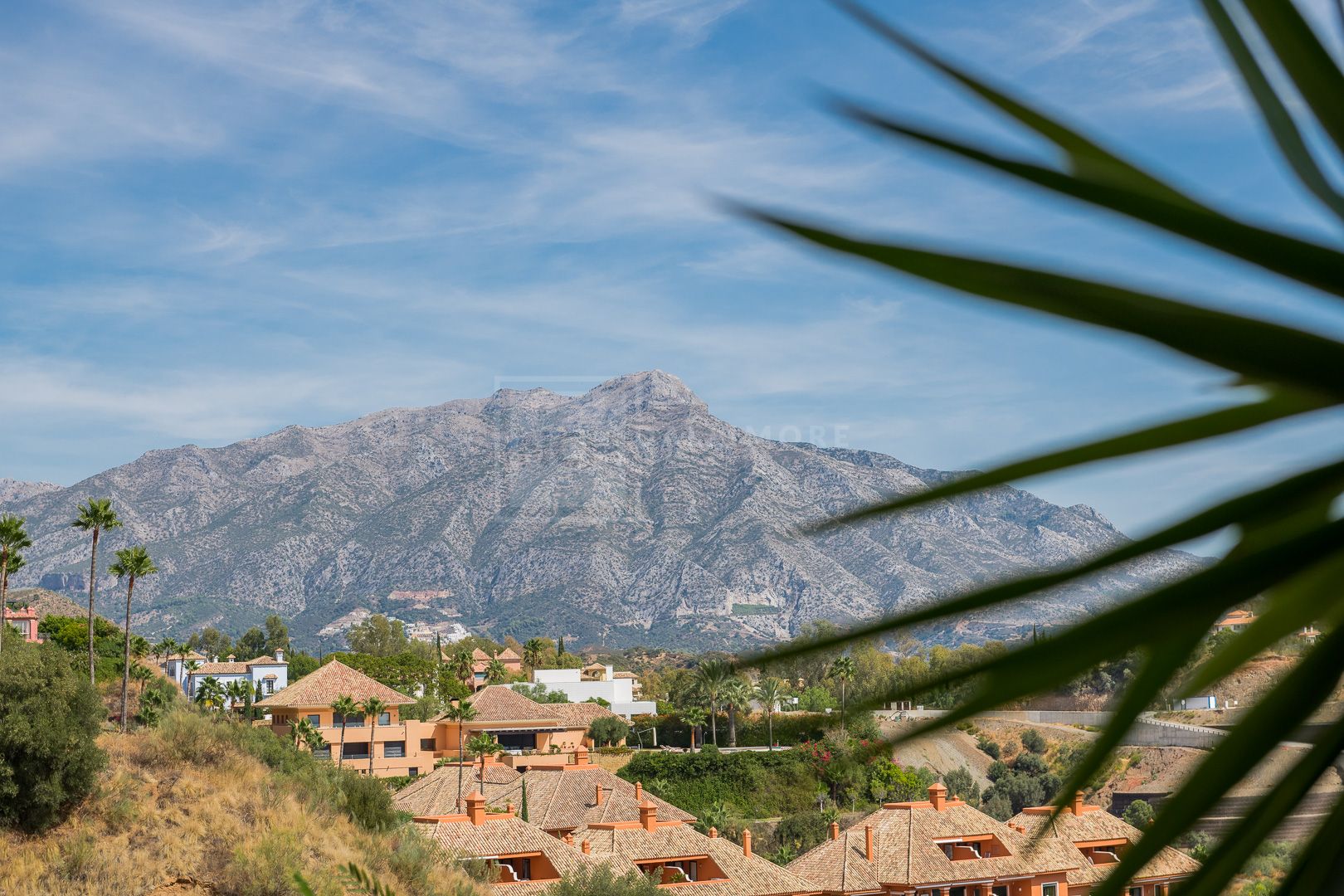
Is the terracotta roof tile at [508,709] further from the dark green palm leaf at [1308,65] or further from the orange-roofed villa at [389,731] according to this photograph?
the dark green palm leaf at [1308,65]

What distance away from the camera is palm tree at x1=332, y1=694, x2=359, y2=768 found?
73312mm

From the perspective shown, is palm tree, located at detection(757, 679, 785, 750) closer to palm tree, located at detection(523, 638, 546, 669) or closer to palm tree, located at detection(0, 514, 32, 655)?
palm tree, located at detection(0, 514, 32, 655)

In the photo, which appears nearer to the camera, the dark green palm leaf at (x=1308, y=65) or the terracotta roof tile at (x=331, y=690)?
the dark green palm leaf at (x=1308, y=65)

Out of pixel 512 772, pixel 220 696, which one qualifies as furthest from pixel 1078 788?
pixel 220 696

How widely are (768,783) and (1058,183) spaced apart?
7367 cm

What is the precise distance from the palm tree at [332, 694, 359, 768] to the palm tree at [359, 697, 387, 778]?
740 mm

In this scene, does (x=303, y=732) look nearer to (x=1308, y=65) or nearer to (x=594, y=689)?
(x=594, y=689)

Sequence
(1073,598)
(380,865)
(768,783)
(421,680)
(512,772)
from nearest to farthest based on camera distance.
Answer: (1073,598)
(380,865)
(512,772)
(768,783)
(421,680)

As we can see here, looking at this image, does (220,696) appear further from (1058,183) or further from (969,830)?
(1058,183)

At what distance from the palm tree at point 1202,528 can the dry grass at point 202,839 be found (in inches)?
831

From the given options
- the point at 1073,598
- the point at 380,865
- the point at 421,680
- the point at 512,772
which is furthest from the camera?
the point at 421,680

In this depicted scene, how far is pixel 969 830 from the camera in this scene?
45.5 m

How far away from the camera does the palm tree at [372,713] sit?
73.6m

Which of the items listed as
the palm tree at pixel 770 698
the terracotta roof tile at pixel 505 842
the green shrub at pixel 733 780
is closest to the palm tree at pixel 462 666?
the palm tree at pixel 770 698
